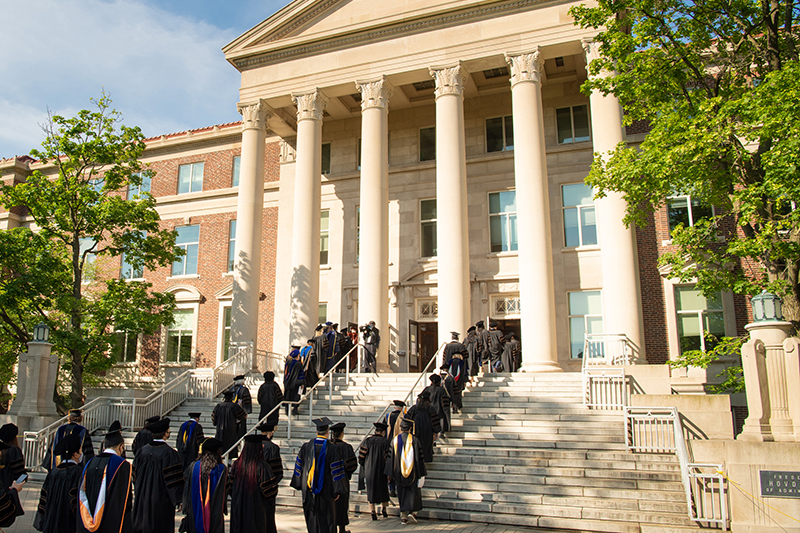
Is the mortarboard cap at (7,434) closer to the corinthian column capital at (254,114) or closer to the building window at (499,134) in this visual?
the corinthian column capital at (254,114)

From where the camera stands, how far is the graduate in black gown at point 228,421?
1270 cm

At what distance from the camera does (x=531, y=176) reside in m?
20.4

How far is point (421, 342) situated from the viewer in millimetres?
25000

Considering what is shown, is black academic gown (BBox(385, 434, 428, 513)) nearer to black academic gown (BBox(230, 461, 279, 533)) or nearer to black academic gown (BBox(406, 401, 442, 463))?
black academic gown (BBox(406, 401, 442, 463))

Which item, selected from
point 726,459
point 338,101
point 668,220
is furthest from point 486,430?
point 338,101

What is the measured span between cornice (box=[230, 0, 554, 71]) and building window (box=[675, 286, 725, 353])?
1117 centimetres

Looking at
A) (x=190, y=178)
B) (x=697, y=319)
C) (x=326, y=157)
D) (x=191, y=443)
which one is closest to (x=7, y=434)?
(x=191, y=443)

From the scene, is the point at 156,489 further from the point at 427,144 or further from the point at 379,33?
the point at 427,144

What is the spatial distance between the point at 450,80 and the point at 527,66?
8.74 feet

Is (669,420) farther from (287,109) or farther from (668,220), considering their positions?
(287,109)

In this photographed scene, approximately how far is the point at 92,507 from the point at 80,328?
1423cm

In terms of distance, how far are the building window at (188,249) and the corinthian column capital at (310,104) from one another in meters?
9.38

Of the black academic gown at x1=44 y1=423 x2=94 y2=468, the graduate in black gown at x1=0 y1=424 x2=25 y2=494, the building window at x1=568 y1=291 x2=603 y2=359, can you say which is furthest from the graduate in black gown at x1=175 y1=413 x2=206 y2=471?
the building window at x1=568 y1=291 x2=603 y2=359

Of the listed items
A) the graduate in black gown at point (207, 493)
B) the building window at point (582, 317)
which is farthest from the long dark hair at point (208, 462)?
the building window at point (582, 317)
